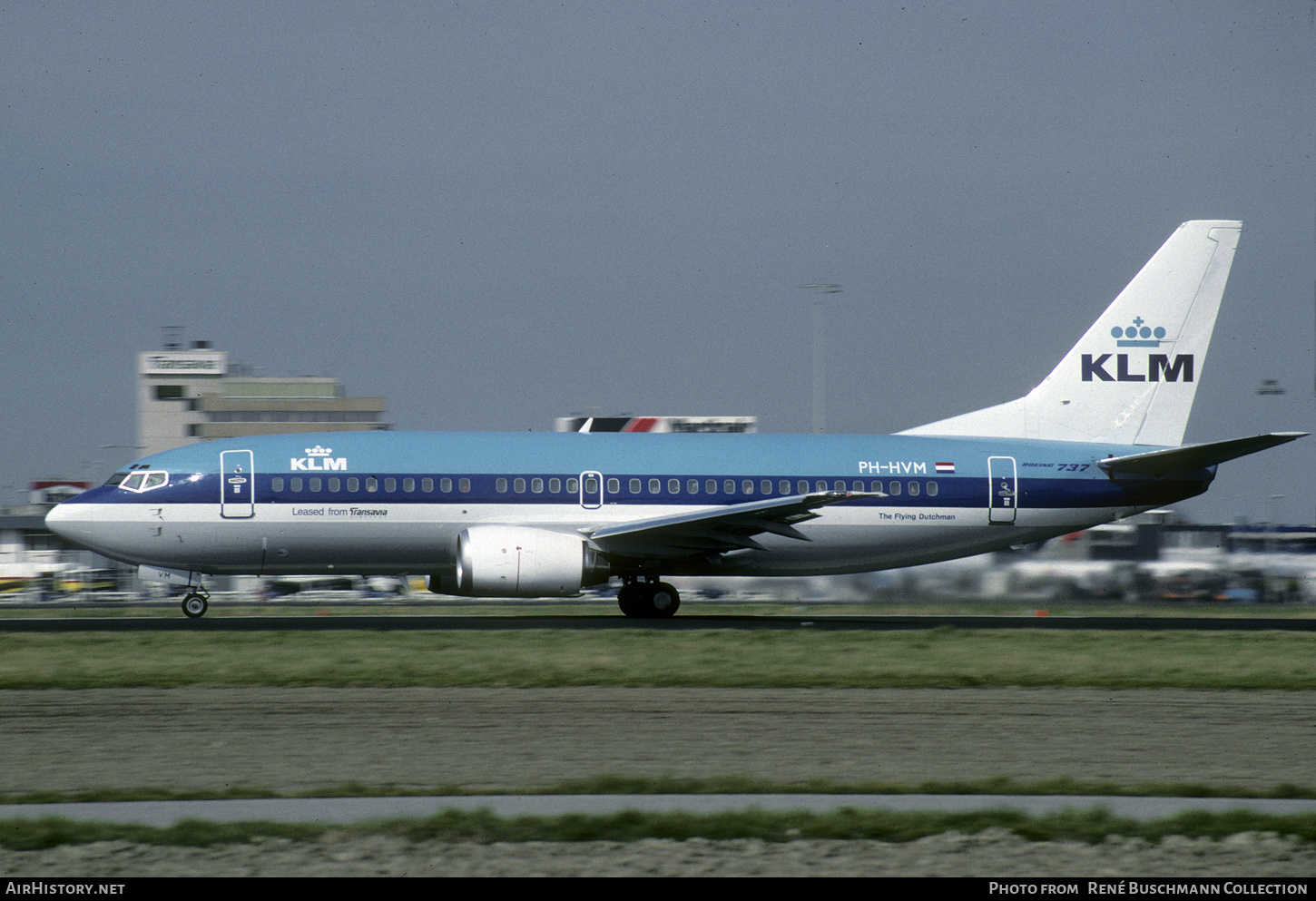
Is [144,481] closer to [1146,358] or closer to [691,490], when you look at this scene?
[691,490]

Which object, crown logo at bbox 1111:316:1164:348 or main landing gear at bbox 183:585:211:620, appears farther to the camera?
crown logo at bbox 1111:316:1164:348

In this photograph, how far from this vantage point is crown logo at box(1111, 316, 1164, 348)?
3159 centimetres

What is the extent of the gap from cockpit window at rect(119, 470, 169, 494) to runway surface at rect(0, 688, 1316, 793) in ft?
36.9

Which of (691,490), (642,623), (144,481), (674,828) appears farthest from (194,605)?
(674,828)

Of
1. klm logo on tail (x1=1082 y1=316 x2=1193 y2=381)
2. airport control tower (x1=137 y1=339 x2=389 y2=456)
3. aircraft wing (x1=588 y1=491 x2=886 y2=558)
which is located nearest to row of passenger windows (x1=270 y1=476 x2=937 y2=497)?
aircraft wing (x1=588 y1=491 x2=886 y2=558)

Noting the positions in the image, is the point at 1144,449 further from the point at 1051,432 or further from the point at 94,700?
the point at 94,700

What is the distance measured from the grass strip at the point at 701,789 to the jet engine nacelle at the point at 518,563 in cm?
1523

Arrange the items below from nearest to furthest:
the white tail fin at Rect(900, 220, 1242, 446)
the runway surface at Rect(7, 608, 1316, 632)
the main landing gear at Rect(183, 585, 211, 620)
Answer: the runway surface at Rect(7, 608, 1316, 632) → the main landing gear at Rect(183, 585, 211, 620) → the white tail fin at Rect(900, 220, 1242, 446)

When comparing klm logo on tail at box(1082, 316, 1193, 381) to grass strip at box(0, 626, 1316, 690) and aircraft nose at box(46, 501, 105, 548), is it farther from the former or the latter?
aircraft nose at box(46, 501, 105, 548)

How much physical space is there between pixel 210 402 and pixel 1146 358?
10531 cm

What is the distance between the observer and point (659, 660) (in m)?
19.2

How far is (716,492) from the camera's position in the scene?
93.0ft

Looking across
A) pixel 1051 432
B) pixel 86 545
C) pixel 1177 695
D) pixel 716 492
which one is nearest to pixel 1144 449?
pixel 1051 432

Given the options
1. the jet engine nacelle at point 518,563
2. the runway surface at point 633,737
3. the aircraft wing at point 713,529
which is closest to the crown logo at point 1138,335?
the aircraft wing at point 713,529
